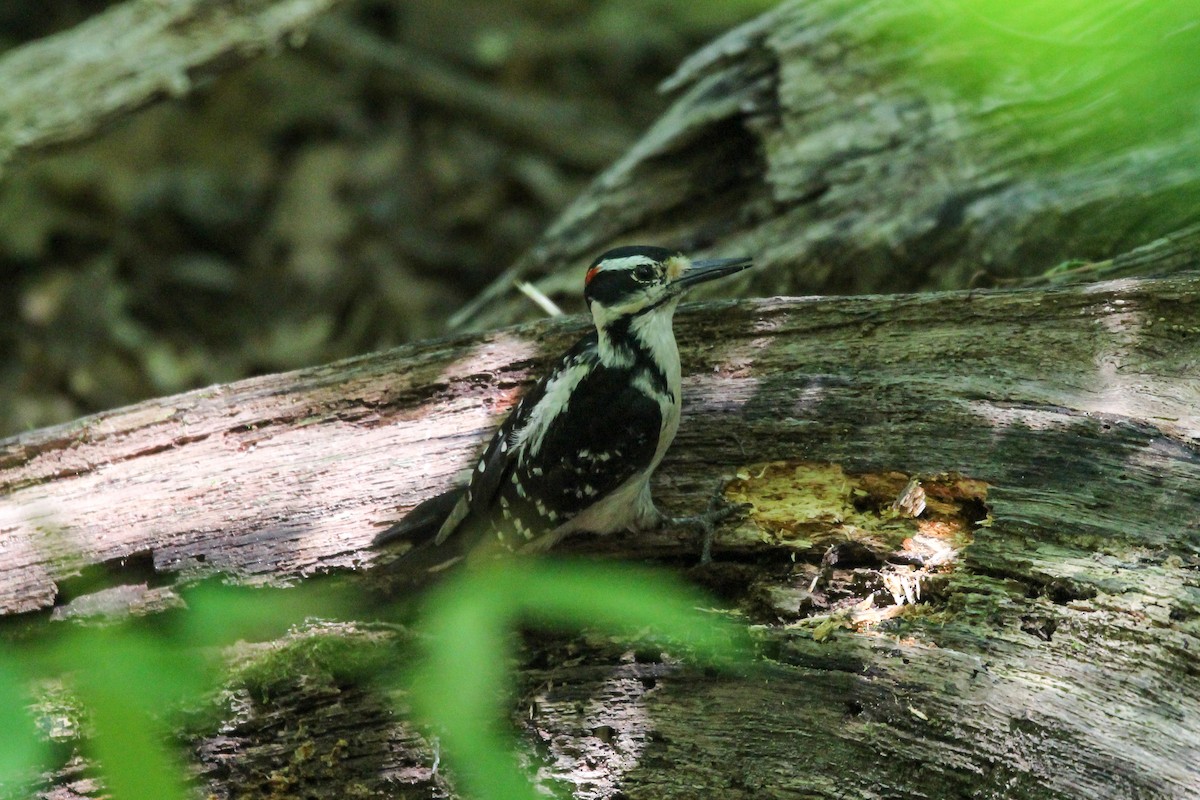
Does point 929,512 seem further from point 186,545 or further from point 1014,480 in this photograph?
point 186,545

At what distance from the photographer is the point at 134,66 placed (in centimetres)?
453

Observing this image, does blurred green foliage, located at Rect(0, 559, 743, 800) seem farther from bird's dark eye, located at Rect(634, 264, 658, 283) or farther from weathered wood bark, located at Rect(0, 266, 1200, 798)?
bird's dark eye, located at Rect(634, 264, 658, 283)

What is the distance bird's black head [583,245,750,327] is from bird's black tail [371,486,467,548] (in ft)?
2.24

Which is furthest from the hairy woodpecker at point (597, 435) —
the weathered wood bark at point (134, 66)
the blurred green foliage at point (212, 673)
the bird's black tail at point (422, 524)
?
the weathered wood bark at point (134, 66)

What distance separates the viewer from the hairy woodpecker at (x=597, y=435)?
2.75m

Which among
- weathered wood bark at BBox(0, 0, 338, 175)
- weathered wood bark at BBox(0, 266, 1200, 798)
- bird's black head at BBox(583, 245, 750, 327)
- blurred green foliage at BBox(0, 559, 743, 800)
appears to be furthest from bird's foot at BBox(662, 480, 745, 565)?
weathered wood bark at BBox(0, 0, 338, 175)

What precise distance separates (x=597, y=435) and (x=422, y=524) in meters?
0.55

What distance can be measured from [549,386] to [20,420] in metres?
4.42

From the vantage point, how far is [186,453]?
122 inches

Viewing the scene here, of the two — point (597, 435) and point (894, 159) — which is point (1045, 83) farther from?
point (597, 435)

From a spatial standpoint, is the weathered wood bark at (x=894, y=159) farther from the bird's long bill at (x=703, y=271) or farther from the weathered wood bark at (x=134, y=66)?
the weathered wood bark at (x=134, y=66)

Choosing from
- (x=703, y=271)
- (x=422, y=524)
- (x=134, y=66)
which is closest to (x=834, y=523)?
(x=703, y=271)

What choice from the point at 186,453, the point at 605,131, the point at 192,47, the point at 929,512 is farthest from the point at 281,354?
the point at 929,512

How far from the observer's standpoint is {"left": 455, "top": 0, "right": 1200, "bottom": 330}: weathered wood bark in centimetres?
371
